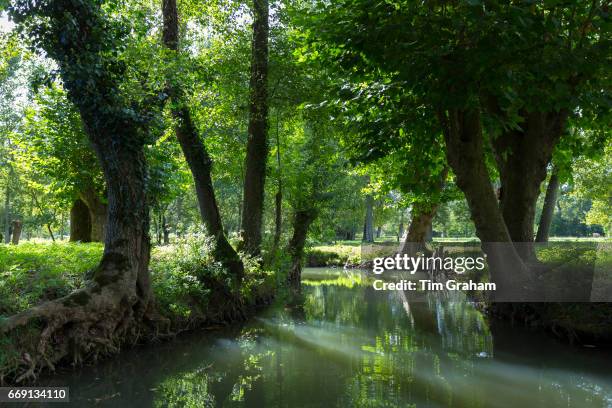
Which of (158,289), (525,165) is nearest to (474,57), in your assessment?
(525,165)

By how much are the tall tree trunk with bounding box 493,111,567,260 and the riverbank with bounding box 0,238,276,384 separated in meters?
7.40

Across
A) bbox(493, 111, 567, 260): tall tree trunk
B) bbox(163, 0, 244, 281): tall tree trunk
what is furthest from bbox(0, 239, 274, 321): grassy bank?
bbox(493, 111, 567, 260): tall tree trunk

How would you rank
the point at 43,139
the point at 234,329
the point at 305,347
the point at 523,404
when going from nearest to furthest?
the point at 523,404
the point at 305,347
the point at 234,329
the point at 43,139

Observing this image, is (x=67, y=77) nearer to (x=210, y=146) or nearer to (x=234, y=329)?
(x=234, y=329)

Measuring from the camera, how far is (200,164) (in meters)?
13.7

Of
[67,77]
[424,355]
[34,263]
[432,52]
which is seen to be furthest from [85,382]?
[432,52]

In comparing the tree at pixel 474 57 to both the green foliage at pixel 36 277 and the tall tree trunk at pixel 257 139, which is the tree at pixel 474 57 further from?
the green foliage at pixel 36 277

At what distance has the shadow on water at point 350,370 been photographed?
694 centimetres

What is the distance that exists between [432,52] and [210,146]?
12.5m

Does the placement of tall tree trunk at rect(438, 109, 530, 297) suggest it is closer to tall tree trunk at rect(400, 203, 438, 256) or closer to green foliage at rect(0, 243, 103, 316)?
green foliage at rect(0, 243, 103, 316)

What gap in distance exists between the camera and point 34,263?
10.8 metres

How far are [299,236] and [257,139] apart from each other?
8.66 meters

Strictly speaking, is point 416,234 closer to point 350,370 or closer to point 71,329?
point 350,370

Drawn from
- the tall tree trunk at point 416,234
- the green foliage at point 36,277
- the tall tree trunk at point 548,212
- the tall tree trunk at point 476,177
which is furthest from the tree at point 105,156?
the tall tree trunk at point 416,234
